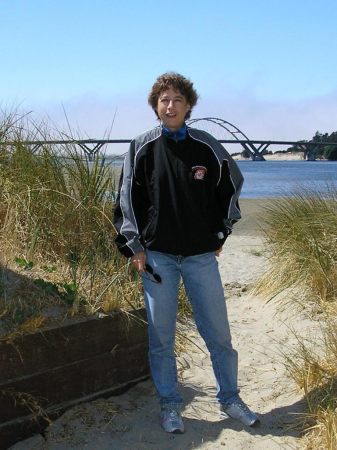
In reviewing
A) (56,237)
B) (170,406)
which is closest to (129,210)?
(170,406)

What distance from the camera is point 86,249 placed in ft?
16.5

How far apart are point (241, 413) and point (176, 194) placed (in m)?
1.29

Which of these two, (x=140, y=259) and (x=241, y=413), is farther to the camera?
(x=241, y=413)

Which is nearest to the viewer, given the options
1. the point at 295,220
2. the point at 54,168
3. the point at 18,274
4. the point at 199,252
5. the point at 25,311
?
the point at 199,252

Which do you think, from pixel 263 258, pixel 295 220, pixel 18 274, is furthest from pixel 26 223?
pixel 263 258

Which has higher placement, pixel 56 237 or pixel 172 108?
pixel 172 108

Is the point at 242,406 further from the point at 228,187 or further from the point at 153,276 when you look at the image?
the point at 228,187

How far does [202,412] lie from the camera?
13.1 feet

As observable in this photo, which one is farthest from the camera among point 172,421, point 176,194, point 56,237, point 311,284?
point 311,284

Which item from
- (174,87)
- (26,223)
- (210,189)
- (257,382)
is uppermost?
(174,87)

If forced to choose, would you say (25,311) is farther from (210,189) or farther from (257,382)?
(257,382)

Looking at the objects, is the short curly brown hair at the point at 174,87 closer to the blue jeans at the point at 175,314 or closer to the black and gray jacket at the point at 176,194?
the black and gray jacket at the point at 176,194

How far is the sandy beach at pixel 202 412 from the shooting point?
3.61m

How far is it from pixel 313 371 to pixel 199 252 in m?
1.08
